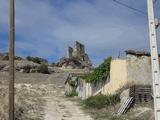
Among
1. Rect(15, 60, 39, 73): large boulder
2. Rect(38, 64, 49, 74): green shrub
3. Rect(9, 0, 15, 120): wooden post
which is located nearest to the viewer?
Rect(9, 0, 15, 120): wooden post

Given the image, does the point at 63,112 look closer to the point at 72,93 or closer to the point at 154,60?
the point at 154,60

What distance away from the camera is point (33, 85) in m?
48.3

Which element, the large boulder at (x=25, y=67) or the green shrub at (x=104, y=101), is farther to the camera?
the large boulder at (x=25, y=67)

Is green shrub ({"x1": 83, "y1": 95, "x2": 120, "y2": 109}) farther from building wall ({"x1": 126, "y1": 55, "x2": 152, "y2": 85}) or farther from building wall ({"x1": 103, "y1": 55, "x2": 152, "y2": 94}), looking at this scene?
building wall ({"x1": 126, "y1": 55, "x2": 152, "y2": 85})

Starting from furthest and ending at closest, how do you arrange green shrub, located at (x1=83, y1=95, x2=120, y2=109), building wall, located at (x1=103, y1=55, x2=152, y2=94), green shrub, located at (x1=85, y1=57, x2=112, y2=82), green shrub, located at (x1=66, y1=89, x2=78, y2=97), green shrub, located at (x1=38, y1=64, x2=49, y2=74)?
green shrub, located at (x1=38, y1=64, x2=49, y2=74), green shrub, located at (x1=66, y1=89, x2=78, y2=97), green shrub, located at (x1=85, y1=57, x2=112, y2=82), building wall, located at (x1=103, y1=55, x2=152, y2=94), green shrub, located at (x1=83, y1=95, x2=120, y2=109)

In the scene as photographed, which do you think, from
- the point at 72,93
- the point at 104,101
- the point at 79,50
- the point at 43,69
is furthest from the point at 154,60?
the point at 79,50

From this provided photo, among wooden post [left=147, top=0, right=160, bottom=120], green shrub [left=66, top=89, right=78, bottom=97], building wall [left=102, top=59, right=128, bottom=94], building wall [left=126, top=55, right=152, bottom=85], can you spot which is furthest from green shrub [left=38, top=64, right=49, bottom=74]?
wooden post [left=147, top=0, right=160, bottom=120]

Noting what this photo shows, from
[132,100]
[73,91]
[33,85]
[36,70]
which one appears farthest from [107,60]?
[36,70]

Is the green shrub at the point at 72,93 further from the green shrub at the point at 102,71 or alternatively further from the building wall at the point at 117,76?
the building wall at the point at 117,76

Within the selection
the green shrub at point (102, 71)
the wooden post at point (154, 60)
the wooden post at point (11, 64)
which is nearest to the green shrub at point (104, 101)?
the green shrub at point (102, 71)

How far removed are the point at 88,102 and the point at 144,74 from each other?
4550 millimetres

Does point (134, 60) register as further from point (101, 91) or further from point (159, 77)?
point (159, 77)

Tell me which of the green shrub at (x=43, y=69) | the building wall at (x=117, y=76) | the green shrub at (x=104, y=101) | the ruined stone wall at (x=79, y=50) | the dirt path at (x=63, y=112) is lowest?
the dirt path at (x=63, y=112)

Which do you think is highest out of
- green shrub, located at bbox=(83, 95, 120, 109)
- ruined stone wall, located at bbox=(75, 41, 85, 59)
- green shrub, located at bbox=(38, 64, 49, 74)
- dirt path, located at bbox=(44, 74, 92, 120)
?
ruined stone wall, located at bbox=(75, 41, 85, 59)
